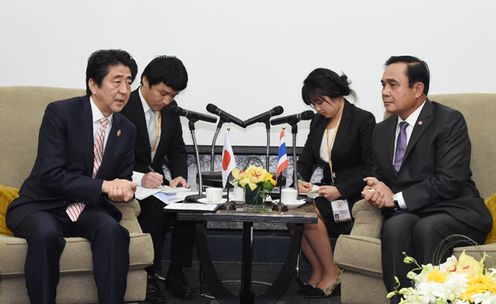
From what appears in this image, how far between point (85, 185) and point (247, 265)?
92cm

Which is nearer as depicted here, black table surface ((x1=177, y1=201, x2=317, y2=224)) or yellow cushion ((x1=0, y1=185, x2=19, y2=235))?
black table surface ((x1=177, y1=201, x2=317, y2=224))

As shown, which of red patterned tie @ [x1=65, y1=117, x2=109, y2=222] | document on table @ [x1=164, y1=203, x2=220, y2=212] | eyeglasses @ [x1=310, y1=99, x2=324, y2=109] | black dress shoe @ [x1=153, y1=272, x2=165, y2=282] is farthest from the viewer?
black dress shoe @ [x1=153, y1=272, x2=165, y2=282]

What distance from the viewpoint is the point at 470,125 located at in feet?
13.5

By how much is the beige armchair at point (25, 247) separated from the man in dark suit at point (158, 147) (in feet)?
1.82

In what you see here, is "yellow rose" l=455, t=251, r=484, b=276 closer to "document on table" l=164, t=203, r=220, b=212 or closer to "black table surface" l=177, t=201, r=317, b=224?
"black table surface" l=177, t=201, r=317, b=224

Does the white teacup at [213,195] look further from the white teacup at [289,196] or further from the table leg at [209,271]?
the white teacup at [289,196]

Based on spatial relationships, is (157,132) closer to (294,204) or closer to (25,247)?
(294,204)

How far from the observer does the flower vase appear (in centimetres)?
361

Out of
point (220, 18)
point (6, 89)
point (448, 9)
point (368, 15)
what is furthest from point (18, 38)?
point (448, 9)

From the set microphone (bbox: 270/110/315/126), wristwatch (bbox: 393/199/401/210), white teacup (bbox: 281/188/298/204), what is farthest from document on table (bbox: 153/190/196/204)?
wristwatch (bbox: 393/199/401/210)

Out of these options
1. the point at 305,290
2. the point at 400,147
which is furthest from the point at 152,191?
the point at 400,147

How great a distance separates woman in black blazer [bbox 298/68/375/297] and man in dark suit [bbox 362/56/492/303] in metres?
0.39

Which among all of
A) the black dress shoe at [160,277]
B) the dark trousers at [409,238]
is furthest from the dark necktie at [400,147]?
the black dress shoe at [160,277]

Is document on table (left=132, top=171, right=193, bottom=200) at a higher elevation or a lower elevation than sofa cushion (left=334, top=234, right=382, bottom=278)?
higher
